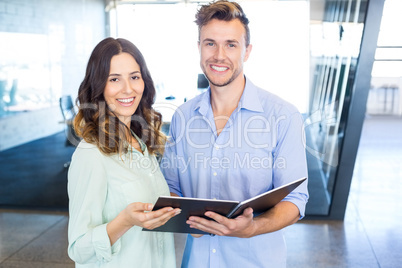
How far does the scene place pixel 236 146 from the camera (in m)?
1.63

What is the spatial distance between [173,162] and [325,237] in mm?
2502

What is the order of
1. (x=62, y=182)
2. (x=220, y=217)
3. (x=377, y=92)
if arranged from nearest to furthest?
(x=220, y=217), (x=62, y=182), (x=377, y=92)

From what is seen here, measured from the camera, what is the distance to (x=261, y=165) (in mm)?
1646

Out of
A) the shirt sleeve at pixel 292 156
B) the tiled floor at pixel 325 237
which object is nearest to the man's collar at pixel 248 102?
the shirt sleeve at pixel 292 156

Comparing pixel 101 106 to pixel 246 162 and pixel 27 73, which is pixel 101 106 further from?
pixel 27 73

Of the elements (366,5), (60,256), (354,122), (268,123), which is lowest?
(60,256)

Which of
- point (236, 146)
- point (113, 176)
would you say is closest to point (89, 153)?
point (113, 176)

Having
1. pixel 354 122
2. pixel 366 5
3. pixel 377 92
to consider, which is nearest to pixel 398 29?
pixel 366 5

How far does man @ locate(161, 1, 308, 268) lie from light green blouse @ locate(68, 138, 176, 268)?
0.16 m

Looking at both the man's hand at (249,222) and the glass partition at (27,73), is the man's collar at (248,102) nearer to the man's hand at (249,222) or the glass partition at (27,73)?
the man's hand at (249,222)

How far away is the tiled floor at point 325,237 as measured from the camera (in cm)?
335

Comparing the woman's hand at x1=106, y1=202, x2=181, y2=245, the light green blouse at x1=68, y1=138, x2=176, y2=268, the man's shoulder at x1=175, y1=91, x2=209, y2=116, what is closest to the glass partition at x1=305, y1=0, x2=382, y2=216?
the man's shoulder at x1=175, y1=91, x2=209, y2=116

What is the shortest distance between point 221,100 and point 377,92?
4.30 m

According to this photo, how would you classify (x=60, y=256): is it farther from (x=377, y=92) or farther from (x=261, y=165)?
(x=377, y=92)
